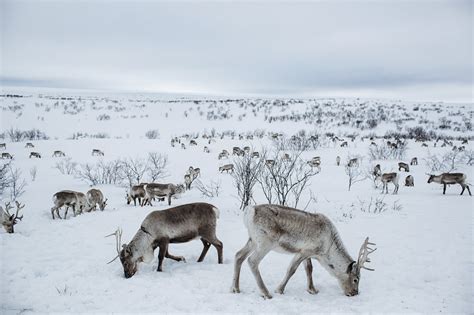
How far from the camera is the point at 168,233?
23.3 feet

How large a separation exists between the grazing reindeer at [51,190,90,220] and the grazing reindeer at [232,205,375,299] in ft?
27.8

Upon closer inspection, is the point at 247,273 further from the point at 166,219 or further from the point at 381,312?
the point at 381,312

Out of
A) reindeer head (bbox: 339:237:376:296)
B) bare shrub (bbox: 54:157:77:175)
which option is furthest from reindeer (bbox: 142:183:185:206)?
reindeer head (bbox: 339:237:376:296)

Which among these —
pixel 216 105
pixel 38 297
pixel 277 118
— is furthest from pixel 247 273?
pixel 216 105

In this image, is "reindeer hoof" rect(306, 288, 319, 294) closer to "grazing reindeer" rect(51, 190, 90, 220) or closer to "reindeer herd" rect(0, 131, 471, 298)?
"reindeer herd" rect(0, 131, 471, 298)

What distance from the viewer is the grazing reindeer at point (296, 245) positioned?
5.89 metres

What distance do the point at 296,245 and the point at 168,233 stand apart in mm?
2723

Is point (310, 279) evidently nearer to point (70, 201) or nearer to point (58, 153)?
point (70, 201)

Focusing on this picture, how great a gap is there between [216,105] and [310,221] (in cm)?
5300

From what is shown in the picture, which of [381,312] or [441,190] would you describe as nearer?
[381,312]

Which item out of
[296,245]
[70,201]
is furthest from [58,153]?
[296,245]

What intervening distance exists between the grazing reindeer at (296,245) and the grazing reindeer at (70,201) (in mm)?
8477

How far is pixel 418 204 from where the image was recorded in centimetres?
1333

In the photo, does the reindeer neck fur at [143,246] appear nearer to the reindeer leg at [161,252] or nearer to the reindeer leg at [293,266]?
the reindeer leg at [161,252]
